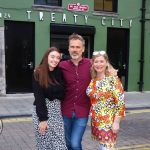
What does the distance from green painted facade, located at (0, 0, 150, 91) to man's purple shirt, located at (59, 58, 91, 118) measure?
30.8 feet

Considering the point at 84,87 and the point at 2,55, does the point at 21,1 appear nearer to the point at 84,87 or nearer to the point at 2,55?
the point at 2,55

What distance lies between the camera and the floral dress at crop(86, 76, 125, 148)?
4.47m

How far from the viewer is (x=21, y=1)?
1395cm

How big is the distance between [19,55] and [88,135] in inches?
274

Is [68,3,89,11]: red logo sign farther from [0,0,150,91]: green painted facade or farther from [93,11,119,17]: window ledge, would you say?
[93,11,119,17]: window ledge

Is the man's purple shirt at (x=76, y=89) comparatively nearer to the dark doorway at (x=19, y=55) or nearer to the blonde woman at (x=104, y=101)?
the blonde woman at (x=104, y=101)

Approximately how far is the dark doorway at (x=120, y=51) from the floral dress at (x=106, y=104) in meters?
11.8

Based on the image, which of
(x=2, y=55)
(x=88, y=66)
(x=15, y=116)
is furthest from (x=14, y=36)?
(x=88, y=66)

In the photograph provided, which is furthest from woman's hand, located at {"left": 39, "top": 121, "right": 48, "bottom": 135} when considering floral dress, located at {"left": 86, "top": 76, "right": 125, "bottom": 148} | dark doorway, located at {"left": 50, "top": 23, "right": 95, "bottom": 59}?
dark doorway, located at {"left": 50, "top": 23, "right": 95, "bottom": 59}

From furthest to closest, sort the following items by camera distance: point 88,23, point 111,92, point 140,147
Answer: point 88,23
point 140,147
point 111,92

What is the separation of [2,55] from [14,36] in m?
0.87

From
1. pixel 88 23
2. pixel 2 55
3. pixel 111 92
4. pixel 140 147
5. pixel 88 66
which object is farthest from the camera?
pixel 88 23

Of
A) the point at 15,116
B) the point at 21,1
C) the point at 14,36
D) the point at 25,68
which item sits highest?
the point at 21,1

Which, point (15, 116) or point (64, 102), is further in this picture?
point (15, 116)
